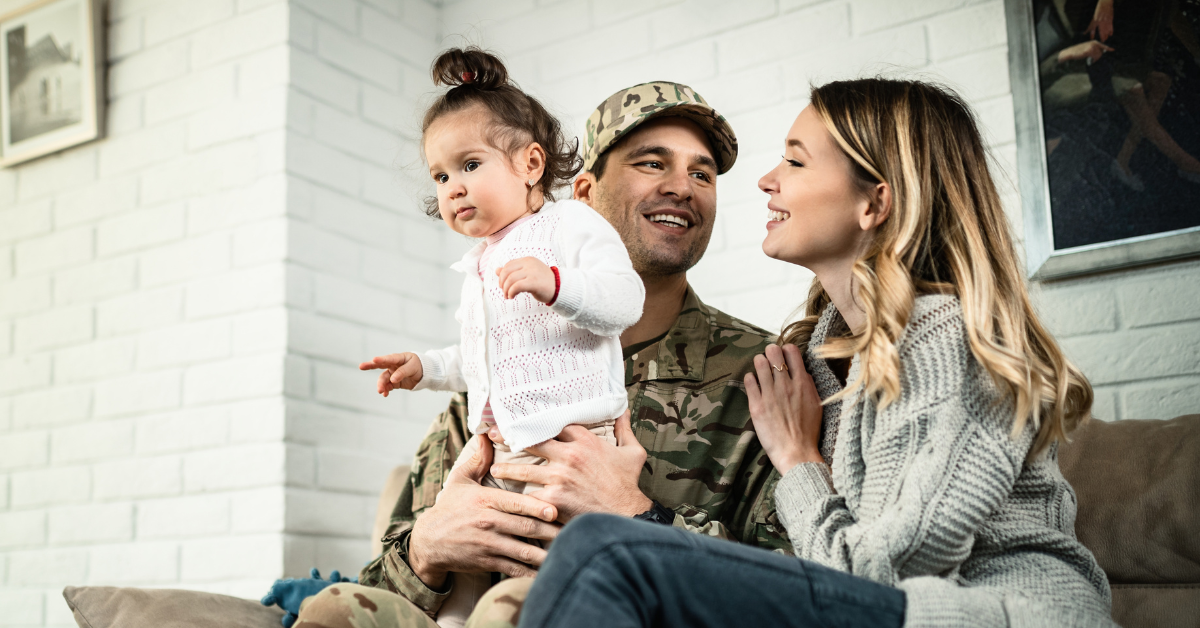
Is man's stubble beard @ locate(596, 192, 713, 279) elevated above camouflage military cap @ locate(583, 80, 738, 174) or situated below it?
below

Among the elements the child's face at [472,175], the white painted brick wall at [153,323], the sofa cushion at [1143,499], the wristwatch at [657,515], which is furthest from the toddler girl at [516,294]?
the white painted brick wall at [153,323]

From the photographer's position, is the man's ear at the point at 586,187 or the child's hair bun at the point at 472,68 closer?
the child's hair bun at the point at 472,68

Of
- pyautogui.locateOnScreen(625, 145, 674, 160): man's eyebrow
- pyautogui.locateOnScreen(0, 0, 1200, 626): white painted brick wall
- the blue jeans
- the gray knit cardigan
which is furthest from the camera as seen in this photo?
pyautogui.locateOnScreen(0, 0, 1200, 626): white painted brick wall

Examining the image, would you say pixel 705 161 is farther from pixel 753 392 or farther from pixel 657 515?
pixel 657 515

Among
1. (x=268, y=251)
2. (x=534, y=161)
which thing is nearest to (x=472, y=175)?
(x=534, y=161)

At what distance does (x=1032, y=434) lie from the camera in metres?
1.20

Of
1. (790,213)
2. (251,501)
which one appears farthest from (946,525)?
(251,501)

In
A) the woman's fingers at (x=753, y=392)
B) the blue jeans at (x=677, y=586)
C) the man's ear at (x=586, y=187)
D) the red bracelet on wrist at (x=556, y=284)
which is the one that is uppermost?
the man's ear at (x=586, y=187)

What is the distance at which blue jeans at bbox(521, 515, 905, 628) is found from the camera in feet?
2.93

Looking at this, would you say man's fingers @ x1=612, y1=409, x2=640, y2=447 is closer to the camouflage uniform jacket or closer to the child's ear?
the camouflage uniform jacket

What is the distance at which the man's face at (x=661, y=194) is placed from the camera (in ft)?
6.16

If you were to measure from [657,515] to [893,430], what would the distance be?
1.26 feet

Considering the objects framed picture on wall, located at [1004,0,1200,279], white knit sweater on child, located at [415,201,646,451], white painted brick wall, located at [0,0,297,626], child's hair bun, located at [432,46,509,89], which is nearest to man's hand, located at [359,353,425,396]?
white knit sweater on child, located at [415,201,646,451]

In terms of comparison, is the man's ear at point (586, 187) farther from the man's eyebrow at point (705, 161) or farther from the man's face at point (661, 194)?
the man's eyebrow at point (705, 161)
